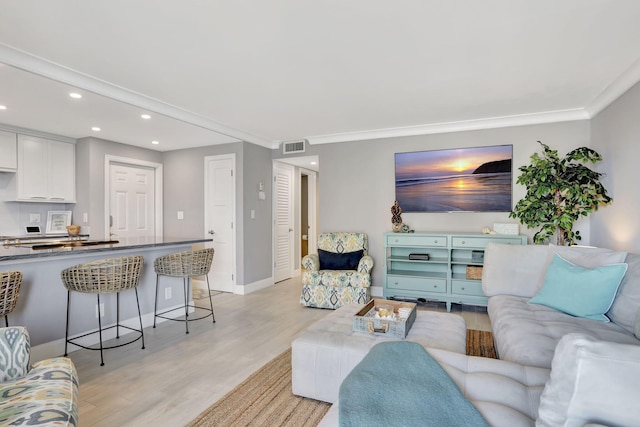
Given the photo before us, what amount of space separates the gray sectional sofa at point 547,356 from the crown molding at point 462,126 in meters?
1.80

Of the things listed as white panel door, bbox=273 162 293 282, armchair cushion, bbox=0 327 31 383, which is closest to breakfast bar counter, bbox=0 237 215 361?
armchair cushion, bbox=0 327 31 383

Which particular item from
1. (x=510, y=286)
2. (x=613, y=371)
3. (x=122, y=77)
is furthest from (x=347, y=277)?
(x=613, y=371)

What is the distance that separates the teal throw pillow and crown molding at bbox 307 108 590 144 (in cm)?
216

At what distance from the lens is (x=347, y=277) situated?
13.2 feet

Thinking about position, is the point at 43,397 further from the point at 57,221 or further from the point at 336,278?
the point at 57,221

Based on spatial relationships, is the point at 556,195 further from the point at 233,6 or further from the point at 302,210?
the point at 302,210

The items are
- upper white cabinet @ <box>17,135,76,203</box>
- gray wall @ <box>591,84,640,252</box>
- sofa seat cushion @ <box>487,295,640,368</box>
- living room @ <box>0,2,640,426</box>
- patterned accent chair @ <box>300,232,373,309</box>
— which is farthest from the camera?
upper white cabinet @ <box>17,135,76,203</box>

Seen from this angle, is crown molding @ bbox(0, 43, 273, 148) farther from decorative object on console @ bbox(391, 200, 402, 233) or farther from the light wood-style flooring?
decorative object on console @ bbox(391, 200, 402, 233)

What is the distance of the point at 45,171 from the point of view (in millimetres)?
4434

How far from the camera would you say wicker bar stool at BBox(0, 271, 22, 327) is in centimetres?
208

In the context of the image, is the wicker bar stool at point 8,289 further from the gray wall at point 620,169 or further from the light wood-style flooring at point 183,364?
the gray wall at point 620,169

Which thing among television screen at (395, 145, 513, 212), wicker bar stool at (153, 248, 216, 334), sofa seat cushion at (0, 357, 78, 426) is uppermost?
television screen at (395, 145, 513, 212)

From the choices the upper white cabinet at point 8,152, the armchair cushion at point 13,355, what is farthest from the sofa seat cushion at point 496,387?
the upper white cabinet at point 8,152

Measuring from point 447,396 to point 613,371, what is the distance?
50 cm
